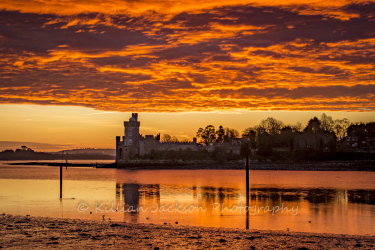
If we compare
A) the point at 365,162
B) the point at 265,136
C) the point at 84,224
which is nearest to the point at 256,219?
the point at 84,224

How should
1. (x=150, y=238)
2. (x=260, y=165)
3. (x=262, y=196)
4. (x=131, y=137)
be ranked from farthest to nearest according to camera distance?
1. (x=131, y=137)
2. (x=260, y=165)
3. (x=262, y=196)
4. (x=150, y=238)

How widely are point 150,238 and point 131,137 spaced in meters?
153

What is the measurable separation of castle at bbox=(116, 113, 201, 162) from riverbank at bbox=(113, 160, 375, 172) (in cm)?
426

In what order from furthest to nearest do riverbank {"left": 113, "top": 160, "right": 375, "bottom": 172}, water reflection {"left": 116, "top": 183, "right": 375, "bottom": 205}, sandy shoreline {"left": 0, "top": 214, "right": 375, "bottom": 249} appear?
riverbank {"left": 113, "top": 160, "right": 375, "bottom": 172} → water reflection {"left": 116, "top": 183, "right": 375, "bottom": 205} → sandy shoreline {"left": 0, "top": 214, "right": 375, "bottom": 249}

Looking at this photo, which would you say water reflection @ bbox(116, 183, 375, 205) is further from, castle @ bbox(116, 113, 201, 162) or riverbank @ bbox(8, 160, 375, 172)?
castle @ bbox(116, 113, 201, 162)

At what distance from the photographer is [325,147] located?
166 metres

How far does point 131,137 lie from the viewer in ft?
558

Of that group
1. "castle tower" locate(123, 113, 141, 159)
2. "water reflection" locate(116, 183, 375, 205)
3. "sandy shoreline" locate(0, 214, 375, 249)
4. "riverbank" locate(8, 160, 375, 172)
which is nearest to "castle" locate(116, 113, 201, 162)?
"castle tower" locate(123, 113, 141, 159)

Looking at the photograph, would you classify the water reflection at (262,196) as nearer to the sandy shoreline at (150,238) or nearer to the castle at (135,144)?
the sandy shoreline at (150,238)

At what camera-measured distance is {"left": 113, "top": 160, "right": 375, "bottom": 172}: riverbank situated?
146 meters

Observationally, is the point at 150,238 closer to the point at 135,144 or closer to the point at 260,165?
the point at 260,165

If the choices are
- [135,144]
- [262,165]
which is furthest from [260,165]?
[135,144]

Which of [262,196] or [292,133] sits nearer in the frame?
[262,196]

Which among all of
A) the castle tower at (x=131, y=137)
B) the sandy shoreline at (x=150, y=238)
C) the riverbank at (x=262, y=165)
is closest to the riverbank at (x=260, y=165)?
the riverbank at (x=262, y=165)
